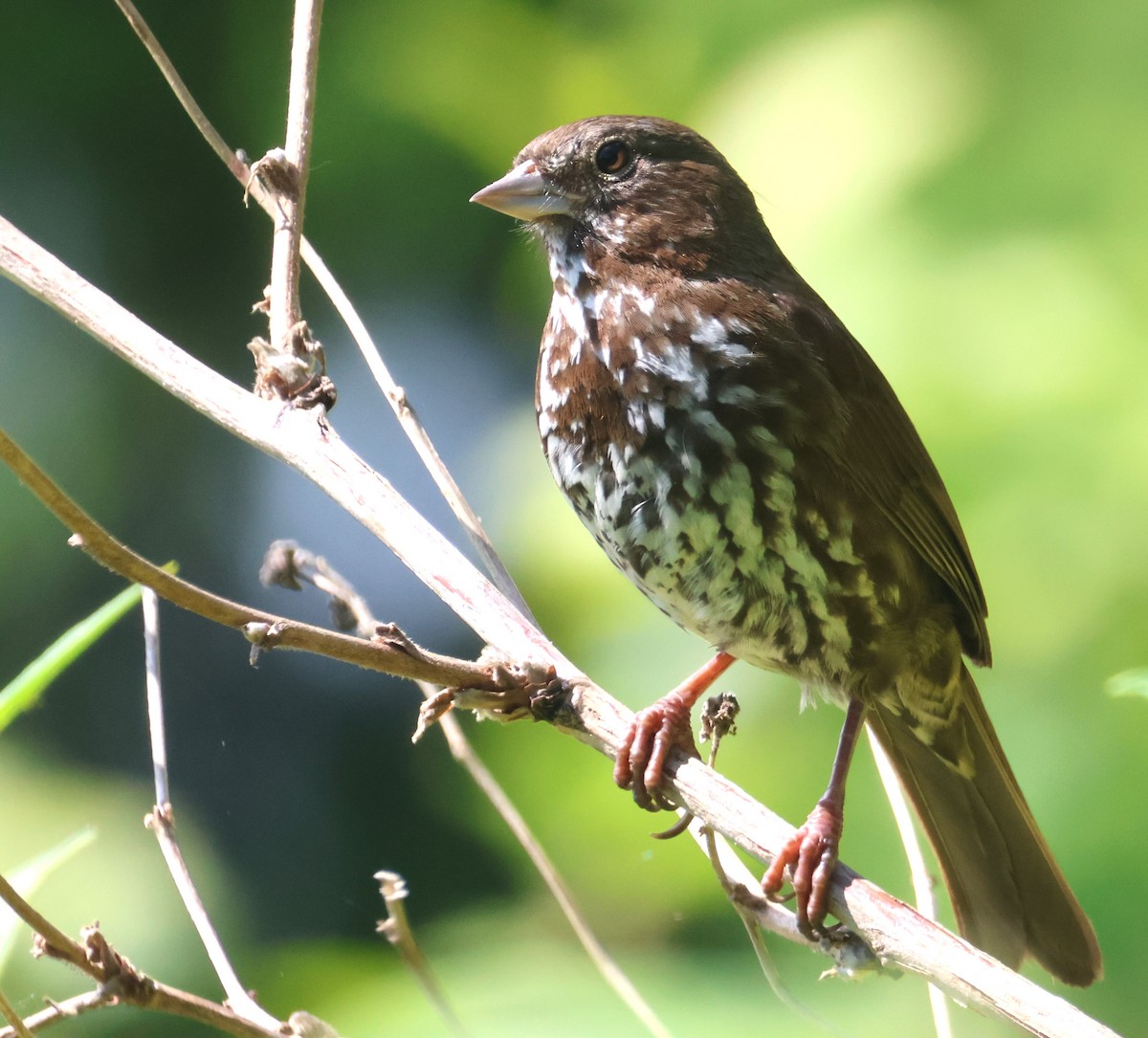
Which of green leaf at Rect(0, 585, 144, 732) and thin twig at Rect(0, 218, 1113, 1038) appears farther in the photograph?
thin twig at Rect(0, 218, 1113, 1038)

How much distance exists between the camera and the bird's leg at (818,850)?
6.46 ft

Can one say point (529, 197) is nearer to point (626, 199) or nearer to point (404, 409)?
point (626, 199)

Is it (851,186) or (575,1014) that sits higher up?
(851,186)

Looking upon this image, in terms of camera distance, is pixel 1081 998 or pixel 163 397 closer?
pixel 1081 998

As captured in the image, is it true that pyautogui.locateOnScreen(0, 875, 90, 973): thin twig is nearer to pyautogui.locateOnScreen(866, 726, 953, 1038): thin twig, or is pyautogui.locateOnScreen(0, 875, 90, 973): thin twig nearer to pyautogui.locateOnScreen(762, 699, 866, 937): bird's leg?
pyautogui.locateOnScreen(762, 699, 866, 937): bird's leg

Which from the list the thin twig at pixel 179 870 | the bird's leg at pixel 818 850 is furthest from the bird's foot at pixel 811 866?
the thin twig at pixel 179 870

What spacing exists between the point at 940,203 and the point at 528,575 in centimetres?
143

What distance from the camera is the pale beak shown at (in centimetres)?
267

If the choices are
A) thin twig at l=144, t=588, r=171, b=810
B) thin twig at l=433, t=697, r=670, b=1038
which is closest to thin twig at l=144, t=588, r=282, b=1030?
thin twig at l=144, t=588, r=171, b=810

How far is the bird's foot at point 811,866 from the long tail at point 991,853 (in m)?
0.55

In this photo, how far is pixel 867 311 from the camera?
11.6 feet

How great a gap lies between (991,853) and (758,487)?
3.31 ft

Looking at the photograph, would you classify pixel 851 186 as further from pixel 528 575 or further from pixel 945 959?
pixel 945 959

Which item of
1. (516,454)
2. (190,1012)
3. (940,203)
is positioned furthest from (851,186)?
(190,1012)
